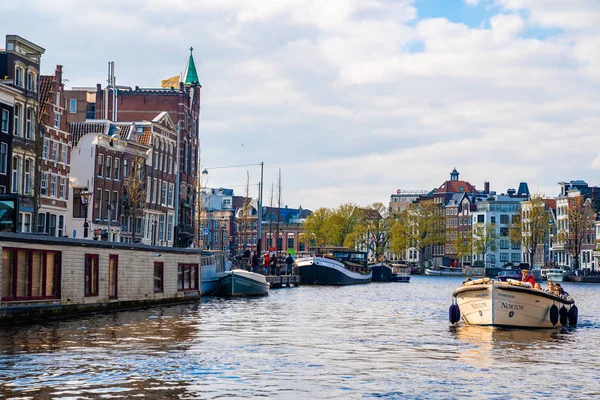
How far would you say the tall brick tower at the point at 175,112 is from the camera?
10344cm

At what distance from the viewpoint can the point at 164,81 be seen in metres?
118

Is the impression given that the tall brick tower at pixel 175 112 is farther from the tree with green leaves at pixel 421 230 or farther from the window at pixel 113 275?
the tree with green leaves at pixel 421 230

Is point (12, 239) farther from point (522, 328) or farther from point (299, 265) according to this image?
point (299, 265)

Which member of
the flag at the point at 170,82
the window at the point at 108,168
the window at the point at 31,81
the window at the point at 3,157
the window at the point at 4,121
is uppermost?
the flag at the point at 170,82

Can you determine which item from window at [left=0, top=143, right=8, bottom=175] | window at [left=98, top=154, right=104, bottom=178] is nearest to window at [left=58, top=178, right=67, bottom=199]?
window at [left=98, top=154, right=104, bottom=178]

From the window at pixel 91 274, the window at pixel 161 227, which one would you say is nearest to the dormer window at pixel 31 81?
the window at pixel 91 274

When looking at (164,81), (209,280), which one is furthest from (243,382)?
(164,81)

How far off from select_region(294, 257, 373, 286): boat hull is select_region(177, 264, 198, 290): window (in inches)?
1610

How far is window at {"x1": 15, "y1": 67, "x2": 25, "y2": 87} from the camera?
66.3 metres

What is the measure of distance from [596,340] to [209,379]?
19096mm

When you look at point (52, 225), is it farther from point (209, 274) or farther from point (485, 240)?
point (485, 240)

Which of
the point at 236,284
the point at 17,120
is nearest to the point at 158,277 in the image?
the point at 236,284

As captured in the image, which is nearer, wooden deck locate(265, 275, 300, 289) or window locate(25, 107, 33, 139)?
window locate(25, 107, 33, 139)

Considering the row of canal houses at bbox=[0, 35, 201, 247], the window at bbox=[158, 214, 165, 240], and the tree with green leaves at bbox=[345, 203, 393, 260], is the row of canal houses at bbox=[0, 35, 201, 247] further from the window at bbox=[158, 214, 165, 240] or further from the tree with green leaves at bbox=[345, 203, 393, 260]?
the tree with green leaves at bbox=[345, 203, 393, 260]
